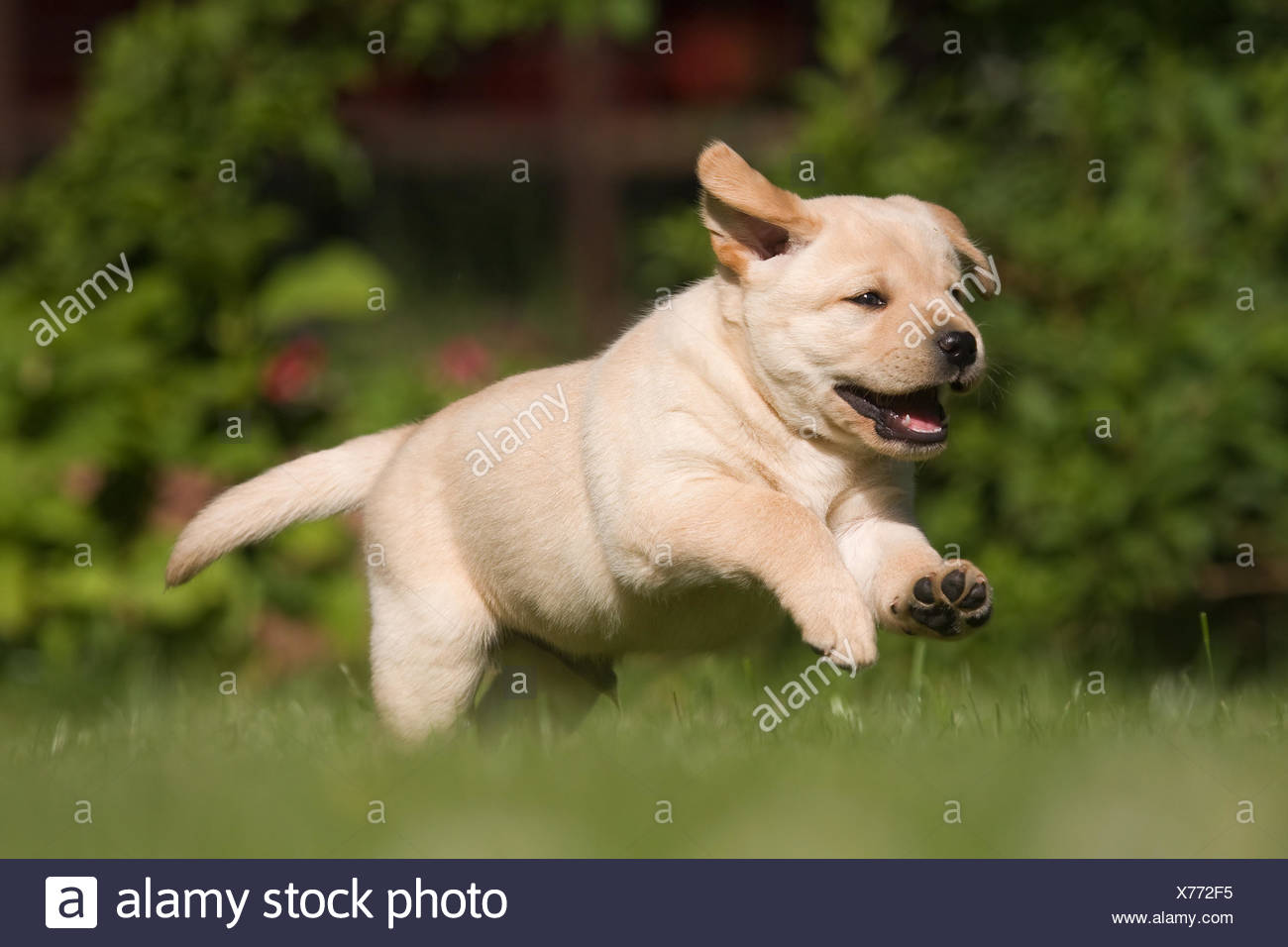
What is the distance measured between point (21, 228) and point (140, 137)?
599mm

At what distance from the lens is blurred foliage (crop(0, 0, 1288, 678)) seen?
18.4 feet

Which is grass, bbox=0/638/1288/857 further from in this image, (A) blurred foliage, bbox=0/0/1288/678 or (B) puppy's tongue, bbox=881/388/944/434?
(A) blurred foliage, bbox=0/0/1288/678

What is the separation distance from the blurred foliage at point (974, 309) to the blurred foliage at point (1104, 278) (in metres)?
0.01

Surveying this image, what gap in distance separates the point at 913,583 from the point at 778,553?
1.00 ft

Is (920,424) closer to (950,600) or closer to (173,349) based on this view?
(950,600)

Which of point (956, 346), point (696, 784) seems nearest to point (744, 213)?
point (956, 346)

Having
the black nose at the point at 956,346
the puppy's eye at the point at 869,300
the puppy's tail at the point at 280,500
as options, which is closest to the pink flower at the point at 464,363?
the puppy's tail at the point at 280,500

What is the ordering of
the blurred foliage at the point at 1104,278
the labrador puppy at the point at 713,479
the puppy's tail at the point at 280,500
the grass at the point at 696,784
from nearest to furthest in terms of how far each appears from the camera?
the grass at the point at 696,784 < the labrador puppy at the point at 713,479 < the puppy's tail at the point at 280,500 < the blurred foliage at the point at 1104,278

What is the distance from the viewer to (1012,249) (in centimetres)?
579

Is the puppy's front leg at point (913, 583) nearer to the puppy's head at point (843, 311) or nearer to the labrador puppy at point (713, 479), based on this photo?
the labrador puppy at point (713, 479)

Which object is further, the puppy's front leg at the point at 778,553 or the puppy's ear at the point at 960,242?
the puppy's ear at the point at 960,242

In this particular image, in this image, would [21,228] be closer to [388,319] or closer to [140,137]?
[140,137]

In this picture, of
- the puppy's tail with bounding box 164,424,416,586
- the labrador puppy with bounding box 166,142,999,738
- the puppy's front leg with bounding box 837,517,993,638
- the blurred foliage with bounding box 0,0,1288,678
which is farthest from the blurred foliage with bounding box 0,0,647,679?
the puppy's front leg with bounding box 837,517,993,638

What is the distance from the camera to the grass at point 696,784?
3.16 meters
